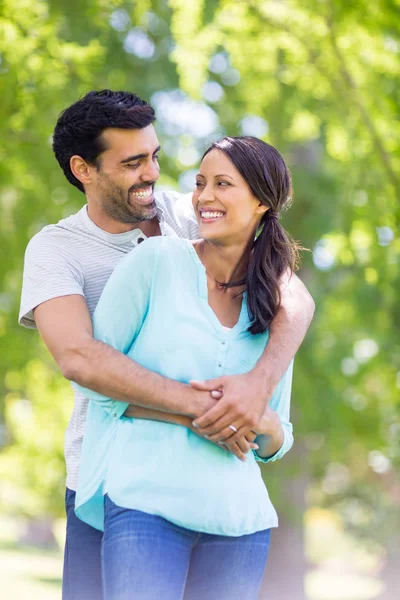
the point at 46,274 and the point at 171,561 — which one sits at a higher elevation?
the point at 46,274

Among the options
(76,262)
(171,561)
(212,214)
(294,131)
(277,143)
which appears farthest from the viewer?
(294,131)

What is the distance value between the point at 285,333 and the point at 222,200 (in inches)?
16.1

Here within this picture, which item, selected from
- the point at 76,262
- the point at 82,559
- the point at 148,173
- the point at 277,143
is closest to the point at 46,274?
the point at 76,262

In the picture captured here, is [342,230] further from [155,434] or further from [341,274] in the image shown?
[155,434]

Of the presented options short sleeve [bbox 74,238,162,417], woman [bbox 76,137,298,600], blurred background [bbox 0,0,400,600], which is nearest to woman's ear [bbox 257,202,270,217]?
woman [bbox 76,137,298,600]

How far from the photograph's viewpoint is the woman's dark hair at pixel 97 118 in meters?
3.08

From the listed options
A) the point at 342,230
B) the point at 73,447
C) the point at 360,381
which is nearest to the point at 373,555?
the point at 360,381

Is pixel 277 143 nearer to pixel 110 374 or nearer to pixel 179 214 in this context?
pixel 179 214

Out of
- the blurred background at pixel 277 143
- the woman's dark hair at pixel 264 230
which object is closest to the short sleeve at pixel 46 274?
the woman's dark hair at pixel 264 230

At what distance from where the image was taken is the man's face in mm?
3082

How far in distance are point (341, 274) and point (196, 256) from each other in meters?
8.52

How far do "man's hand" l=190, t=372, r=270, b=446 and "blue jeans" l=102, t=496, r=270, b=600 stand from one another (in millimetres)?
255

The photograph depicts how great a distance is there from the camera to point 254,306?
8.68ft

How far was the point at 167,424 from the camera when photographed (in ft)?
8.02
